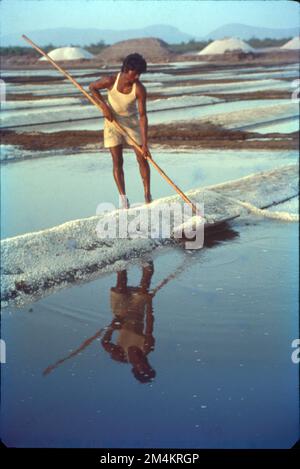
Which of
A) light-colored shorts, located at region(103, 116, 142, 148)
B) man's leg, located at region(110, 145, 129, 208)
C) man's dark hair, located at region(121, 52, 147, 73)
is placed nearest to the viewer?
man's dark hair, located at region(121, 52, 147, 73)

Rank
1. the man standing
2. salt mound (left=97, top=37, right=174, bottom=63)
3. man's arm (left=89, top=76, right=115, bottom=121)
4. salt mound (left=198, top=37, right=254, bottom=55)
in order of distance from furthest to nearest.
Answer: salt mound (left=198, top=37, right=254, bottom=55)
salt mound (left=97, top=37, right=174, bottom=63)
man's arm (left=89, top=76, right=115, bottom=121)
the man standing

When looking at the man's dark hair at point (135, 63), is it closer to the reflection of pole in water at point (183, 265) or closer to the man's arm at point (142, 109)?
the man's arm at point (142, 109)

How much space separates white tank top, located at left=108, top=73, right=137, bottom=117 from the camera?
5.54 metres

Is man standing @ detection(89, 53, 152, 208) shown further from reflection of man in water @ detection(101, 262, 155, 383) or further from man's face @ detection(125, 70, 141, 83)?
reflection of man in water @ detection(101, 262, 155, 383)

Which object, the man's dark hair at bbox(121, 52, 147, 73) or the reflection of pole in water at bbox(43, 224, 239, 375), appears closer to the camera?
the reflection of pole in water at bbox(43, 224, 239, 375)

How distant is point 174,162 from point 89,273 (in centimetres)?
419

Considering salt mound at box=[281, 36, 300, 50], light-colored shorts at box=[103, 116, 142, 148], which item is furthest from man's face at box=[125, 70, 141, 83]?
salt mound at box=[281, 36, 300, 50]

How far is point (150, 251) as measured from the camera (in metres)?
4.70

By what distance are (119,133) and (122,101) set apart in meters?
0.26

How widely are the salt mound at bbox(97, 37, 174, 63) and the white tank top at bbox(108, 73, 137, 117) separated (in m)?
34.6

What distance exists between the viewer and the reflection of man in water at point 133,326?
3.01 metres

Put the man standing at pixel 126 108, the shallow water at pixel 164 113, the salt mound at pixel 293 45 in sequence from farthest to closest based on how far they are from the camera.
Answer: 1. the salt mound at pixel 293 45
2. the shallow water at pixel 164 113
3. the man standing at pixel 126 108

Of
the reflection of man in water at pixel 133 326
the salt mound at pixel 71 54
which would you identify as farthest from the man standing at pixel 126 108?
the salt mound at pixel 71 54

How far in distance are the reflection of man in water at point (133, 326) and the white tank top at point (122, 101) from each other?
1.68 metres
